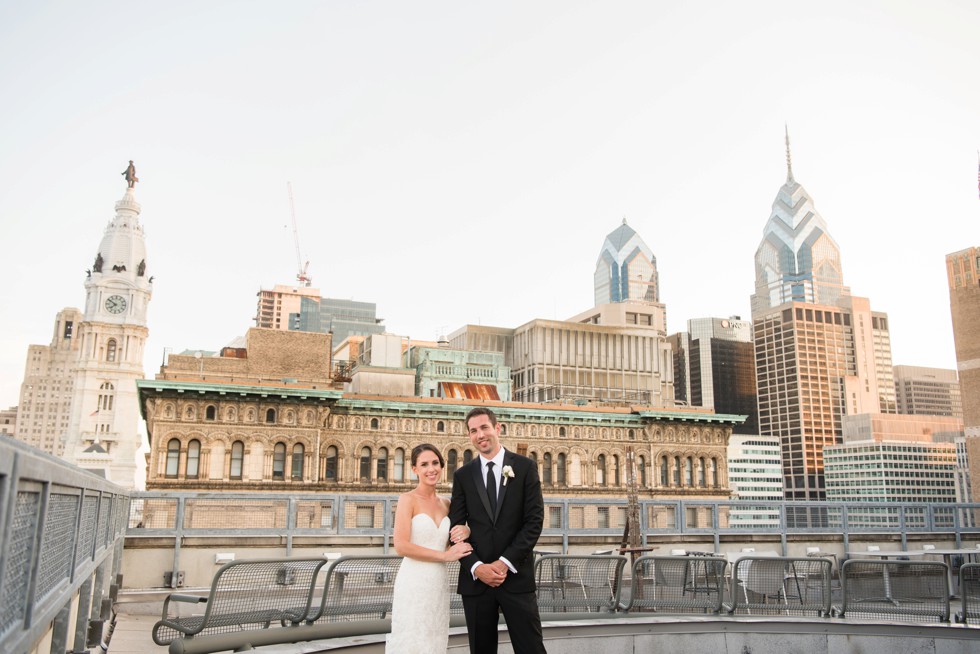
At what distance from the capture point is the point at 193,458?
57.5m

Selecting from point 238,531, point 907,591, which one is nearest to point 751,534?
point 907,591

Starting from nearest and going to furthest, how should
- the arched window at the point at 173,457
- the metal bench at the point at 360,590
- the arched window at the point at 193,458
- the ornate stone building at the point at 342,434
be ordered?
the metal bench at the point at 360,590 → the arched window at the point at 173,457 → the arched window at the point at 193,458 → the ornate stone building at the point at 342,434

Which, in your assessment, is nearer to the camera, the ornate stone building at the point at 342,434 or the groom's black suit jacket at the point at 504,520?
the groom's black suit jacket at the point at 504,520

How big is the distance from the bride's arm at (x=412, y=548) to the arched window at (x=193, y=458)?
54.8m

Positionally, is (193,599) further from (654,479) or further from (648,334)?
(648,334)

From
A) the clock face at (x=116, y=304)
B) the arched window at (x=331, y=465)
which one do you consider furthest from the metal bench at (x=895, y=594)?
the clock face at (x=116, y=304)

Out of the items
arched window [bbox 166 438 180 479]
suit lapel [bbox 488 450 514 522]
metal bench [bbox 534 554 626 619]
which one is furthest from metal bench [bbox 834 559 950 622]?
arched window [bbox 166 438 180 479]

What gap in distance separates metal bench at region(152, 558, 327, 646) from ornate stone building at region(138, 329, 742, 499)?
50822 millimetres

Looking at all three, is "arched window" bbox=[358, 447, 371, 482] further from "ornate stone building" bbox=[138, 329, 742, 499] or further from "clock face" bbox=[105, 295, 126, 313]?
"clock face" bbox=[105, 295, 126, 313]

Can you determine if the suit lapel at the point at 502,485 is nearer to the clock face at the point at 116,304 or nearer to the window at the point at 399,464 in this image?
the window at the point at 399,464

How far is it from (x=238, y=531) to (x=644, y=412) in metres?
55.5

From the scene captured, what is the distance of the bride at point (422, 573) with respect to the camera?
670 cm

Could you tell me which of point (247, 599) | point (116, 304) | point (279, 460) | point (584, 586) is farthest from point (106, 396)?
point (247, 599)

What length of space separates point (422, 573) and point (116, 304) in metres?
157
